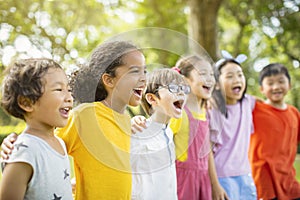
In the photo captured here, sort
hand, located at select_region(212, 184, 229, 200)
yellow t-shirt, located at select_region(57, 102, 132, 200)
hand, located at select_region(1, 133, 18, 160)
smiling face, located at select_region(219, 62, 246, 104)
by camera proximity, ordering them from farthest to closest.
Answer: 1. smiling face, located at select_region(219, 62, 246, 104)
2. hand, located at select_region(212, 184, 229, 200)
3. yellow t-shirt, located at select_region(57, 102, 132, 200)
4. hand, located at select_region(1, 133, 18, 160)

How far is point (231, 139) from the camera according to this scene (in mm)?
3162

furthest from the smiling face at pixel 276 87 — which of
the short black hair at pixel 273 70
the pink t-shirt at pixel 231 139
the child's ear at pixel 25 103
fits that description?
the child's ear at pixel 25 103

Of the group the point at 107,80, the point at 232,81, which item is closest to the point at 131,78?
the point at 107,80

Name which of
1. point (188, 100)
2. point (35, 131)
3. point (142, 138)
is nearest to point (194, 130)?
point (188, 100)

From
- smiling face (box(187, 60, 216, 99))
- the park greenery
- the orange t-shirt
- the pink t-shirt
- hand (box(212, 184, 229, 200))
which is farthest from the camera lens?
the park greenery

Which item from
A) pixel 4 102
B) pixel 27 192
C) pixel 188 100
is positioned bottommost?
pixel 27 192

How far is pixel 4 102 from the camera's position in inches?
70.7

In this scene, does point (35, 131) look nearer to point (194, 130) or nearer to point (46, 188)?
point (46, 188)

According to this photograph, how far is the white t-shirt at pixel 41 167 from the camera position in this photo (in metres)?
1.69

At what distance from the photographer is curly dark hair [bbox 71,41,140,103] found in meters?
1.94

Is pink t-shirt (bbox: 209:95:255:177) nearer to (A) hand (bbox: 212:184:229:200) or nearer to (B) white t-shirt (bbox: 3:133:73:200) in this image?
(A) hand (bbox: 212:184:229:200)

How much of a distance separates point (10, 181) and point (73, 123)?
1.22 feet

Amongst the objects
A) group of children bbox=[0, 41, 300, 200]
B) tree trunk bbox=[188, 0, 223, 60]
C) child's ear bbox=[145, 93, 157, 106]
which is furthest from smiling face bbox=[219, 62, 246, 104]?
tree trunk bbox=[188, 0, 223, 60]

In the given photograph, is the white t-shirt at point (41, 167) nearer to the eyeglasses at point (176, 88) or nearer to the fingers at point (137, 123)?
the fingers at point (137, 123)
